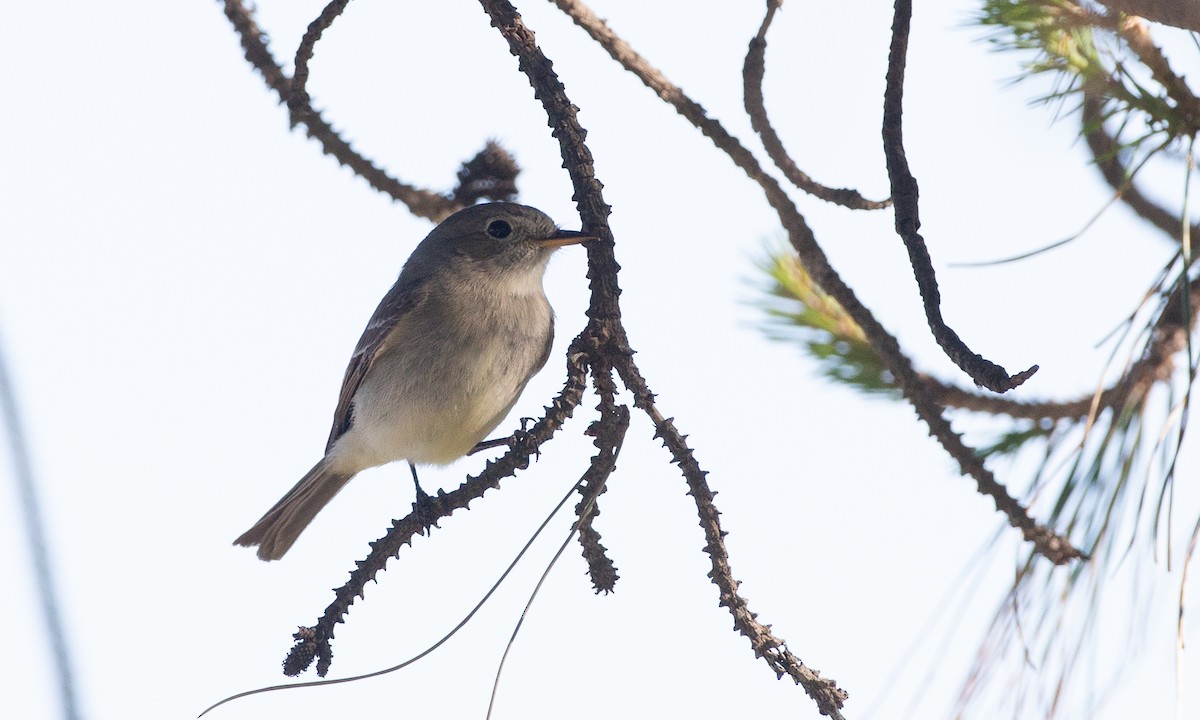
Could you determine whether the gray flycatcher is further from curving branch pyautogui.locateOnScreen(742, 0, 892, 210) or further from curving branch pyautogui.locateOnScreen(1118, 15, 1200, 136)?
curving branch pyautogui.locateOnScreen(1118, 15, 1200, 136)

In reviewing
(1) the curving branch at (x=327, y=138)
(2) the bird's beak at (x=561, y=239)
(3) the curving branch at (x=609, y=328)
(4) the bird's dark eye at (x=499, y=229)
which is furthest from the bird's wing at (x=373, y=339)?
(3) the curving branch at (x=609, y=328)

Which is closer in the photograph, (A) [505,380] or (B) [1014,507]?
(B) [1014,507]

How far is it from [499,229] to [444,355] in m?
0.69

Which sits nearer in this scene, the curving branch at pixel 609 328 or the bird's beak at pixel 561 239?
the curving branch at pixel 609 328

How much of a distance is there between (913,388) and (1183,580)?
86 centimetres

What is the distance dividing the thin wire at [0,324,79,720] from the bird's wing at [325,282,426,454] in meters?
2.80

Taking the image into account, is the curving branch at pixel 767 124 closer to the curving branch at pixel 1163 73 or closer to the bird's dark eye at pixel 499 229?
the curving branch at pixel 1163 73

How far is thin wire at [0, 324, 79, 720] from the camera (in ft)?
6.42

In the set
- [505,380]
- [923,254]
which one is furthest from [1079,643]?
[505,380]

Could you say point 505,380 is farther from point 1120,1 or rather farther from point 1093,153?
point 1120,1

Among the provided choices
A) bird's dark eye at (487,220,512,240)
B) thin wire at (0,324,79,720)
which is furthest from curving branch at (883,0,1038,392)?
bird's dark eye at (487,220,512,240)

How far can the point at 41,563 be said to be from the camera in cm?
202

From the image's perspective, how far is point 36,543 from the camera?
2.05 metres

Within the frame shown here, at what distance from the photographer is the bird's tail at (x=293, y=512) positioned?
5375mm
